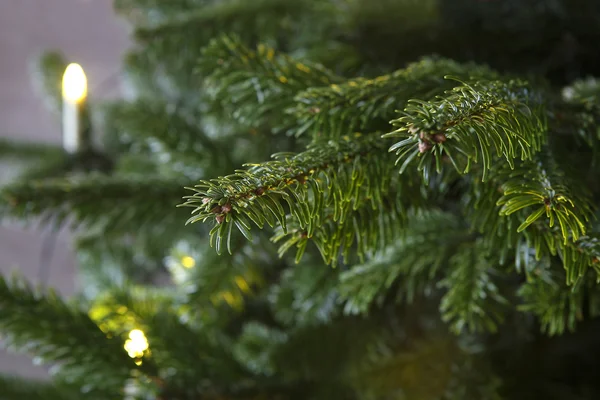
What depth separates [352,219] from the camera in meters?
0.20

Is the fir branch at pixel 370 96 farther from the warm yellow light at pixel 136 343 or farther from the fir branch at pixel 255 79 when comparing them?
the warm yellow light at pixel 136 343

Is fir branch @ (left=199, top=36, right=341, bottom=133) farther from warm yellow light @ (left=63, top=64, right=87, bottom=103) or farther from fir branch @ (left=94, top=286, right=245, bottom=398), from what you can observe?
warm yellow light @ (left=63, top=64, right=87, bottom=103)

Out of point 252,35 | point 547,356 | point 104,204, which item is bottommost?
point 547,356

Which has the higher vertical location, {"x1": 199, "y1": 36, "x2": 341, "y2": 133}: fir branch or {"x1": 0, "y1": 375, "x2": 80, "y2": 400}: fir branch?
{"x1": 199, "y1": 36, "x2": 341, "y2": 133}: fir branch

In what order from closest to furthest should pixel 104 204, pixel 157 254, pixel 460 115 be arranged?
pixel 460 115 → pixel 104 204 → pixel 157 254

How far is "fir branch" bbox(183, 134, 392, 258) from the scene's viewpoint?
143 millimetres

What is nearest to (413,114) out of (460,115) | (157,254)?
(460,115)

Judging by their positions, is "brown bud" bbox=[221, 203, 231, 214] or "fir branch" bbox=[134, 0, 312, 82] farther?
"fir branch" bbox=[134, 0, 312, 82]

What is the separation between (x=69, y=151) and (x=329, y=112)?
40 cm

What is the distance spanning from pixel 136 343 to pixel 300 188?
7.3 inches

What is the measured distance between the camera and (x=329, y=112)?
8.1 inches

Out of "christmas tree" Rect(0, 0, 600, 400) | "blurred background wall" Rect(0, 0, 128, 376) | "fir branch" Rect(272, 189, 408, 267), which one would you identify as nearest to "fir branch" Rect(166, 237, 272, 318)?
"christmas tree" Rect(0, 0, 600, 400)

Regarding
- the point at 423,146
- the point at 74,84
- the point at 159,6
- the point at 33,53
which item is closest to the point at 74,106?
the point at 74,84

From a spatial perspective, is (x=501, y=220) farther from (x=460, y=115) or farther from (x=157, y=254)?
(x=157, y=254)
